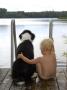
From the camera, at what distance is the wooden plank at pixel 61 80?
3390 mm

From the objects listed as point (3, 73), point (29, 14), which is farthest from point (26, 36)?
point (3, 73)

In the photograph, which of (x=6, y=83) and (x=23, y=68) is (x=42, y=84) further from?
(x=6, y=83)

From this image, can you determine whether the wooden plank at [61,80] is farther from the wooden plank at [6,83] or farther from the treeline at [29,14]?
the treeline at [29,14]

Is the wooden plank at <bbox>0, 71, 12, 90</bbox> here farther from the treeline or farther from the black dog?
the treeline

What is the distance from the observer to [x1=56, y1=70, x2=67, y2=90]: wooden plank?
11.1ft

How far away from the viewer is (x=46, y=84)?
3.52 metres

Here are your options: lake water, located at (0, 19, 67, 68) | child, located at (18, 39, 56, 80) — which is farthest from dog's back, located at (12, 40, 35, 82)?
lake water, located at (0, 19, 67, 68)

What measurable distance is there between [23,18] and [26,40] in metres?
0.51

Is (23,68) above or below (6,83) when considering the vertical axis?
above

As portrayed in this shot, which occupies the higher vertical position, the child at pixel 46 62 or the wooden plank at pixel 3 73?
the child at pixel 46 62

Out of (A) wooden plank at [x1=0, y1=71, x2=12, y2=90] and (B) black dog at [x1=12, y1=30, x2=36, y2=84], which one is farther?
(B) black dog at [x1=12, y1=30, x2=36, y2=84]

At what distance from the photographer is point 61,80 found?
372 cm

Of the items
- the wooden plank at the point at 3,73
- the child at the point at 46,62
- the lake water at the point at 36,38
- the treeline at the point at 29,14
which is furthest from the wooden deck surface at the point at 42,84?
the treeline at the point at 29,14
